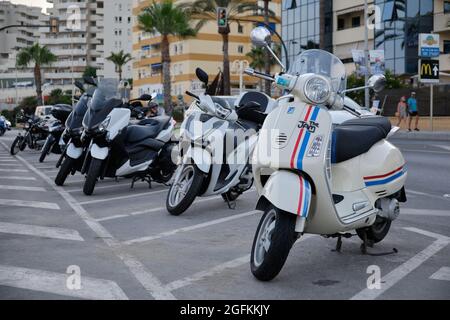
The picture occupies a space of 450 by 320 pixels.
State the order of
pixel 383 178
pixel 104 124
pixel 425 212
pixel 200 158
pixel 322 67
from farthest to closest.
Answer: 1. pixel 104 124
2. pixel 425 212
3. pixel 200 158
4. pixel 383 178
5. pixel 322 67

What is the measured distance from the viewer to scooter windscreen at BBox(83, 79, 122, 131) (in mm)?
9720

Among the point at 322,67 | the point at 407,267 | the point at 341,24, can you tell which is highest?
the point at 341,24

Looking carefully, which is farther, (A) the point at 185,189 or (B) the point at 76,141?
(B) the point at 76,141

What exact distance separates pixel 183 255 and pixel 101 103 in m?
4.84

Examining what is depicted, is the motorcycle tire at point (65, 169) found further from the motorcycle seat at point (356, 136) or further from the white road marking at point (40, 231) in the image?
the motorcycle seat at point (356, 136)

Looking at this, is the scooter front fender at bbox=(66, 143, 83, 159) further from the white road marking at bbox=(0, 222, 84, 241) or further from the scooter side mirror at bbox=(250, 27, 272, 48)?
the scooter side mirror at bbox=(250, 27, 272, 48)

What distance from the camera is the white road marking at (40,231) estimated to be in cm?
646

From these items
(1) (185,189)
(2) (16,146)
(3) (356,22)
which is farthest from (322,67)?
(3) (356,22)

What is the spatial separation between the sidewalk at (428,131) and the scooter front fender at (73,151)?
18.7m

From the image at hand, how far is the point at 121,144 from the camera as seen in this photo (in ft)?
31.9

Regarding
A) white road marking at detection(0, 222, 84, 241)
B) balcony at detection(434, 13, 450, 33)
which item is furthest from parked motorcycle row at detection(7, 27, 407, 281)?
balcony at detection(434, 13, 450, 33)

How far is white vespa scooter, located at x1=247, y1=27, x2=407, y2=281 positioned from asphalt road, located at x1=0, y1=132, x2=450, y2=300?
34cm

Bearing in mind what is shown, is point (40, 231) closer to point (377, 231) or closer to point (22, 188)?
point (377, 231)
